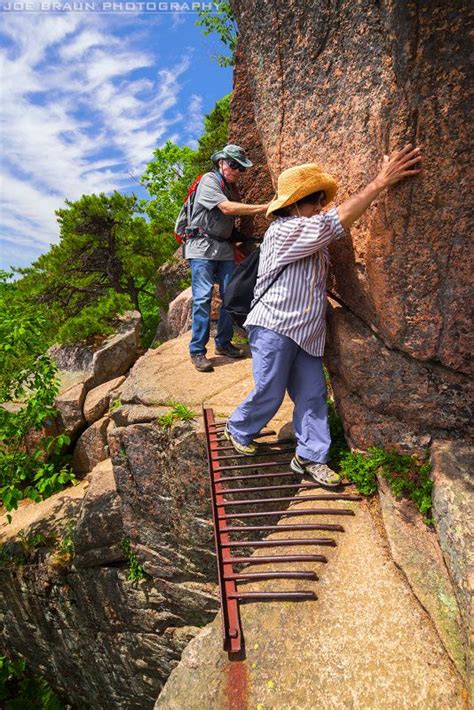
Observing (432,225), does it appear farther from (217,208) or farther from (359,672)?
(217,208)

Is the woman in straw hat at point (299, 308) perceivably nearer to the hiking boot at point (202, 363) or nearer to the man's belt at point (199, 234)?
the hiking boot at point (202, 363)

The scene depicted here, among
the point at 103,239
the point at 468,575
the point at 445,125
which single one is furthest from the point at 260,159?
the point at 103,239

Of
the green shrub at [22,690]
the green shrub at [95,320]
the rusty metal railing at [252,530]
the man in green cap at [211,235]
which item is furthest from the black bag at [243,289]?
the green shrub at [95,320]

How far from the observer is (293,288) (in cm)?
→ 297

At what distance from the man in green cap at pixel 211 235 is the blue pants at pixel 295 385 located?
1.62 m

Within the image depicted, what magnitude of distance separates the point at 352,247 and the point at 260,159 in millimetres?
2721

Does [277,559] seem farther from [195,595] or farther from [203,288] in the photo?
[203,288]

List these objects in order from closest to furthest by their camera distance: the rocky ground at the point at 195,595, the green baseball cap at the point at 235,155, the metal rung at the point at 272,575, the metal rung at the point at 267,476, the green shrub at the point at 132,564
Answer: the rocky ground at the point at 195,595 < the metal rung at the point at 272,575 < the metal rung at the point at 267,476 < the green baseball cap at the point at 235,155 < the green shrub at the point at 132,564

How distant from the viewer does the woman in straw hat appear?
2.71m

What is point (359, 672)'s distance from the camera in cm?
209

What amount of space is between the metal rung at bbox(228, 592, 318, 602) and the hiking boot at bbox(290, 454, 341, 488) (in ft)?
2.67

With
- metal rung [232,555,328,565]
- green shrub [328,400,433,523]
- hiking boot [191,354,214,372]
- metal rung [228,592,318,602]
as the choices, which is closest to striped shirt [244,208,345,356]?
green shrub [328,400,433,523]

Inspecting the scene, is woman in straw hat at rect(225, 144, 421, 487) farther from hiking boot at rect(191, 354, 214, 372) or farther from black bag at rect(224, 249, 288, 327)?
hiking boot at rect(191, 354, 214, 372)

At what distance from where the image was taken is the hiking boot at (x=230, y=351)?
5.38 m
